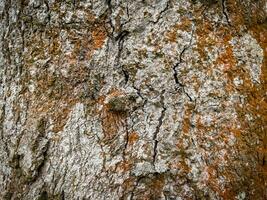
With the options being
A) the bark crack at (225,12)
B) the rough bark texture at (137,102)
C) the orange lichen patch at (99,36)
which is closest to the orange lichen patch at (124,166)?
the rough bark texture at (137,102)

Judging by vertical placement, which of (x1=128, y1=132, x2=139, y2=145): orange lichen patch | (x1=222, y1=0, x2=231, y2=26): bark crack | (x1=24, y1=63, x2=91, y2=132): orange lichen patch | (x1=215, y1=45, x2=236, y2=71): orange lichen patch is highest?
(x1=222, y1=0, x2=231, y2=26): bark crack

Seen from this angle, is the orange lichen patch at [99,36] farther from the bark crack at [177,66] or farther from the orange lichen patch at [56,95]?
the bark crack at [177,66]

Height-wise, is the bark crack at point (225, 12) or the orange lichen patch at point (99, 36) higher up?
the bark crack at point (225, 12)

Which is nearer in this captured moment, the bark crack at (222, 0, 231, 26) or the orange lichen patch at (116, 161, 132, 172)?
the orange lichen patch at (116, 161, 132, 172)

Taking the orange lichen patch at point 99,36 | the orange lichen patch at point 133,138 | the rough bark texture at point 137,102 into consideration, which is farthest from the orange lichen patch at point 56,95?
the orange lichen patch at point 133,138

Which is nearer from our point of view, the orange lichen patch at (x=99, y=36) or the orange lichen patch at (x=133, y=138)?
the orange lichen patch at (x=133, y=138)

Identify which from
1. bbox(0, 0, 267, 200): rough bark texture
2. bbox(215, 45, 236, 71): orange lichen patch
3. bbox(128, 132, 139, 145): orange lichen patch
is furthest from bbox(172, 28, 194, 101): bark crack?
bbox(128, 132, 139, 145): orange lichen patch

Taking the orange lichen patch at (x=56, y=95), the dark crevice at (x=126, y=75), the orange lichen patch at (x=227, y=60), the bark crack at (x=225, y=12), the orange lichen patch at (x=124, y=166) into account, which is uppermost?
the bark crack at (x=225, y=12)

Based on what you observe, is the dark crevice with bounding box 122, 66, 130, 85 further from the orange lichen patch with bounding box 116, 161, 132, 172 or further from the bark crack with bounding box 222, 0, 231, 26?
the bark crack with bounding box 222, 0, 231, 26

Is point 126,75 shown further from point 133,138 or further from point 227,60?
point 227,60
